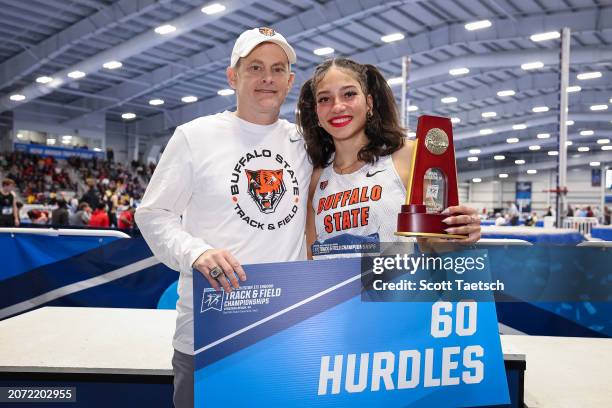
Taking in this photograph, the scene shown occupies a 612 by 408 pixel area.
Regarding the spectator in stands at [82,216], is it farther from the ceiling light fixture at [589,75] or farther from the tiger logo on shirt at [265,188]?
the ceiling light fixture at [589,75]

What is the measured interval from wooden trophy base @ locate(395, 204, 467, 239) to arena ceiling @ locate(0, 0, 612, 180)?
11.4 metres

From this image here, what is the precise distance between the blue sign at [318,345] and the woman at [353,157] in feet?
0.74

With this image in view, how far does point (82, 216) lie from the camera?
10211 millimetres

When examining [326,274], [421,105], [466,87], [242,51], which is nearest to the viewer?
[326,274]

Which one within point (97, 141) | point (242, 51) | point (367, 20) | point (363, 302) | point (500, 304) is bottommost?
point (500, 304)

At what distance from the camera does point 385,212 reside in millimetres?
1694

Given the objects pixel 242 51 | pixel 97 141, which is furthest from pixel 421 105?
pixel 242 51

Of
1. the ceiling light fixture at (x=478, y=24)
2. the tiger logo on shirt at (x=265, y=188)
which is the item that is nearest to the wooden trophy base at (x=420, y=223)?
the tiger logo on shirt at (x=265, y=188)

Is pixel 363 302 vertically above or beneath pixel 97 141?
beneath

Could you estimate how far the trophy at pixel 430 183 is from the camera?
1.48 m

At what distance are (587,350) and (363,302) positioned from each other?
1264mm

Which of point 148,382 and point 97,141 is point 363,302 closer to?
point 148,382

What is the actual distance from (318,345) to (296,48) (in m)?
16.1

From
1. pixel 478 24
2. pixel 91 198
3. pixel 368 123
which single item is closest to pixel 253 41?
pixel 368 123
